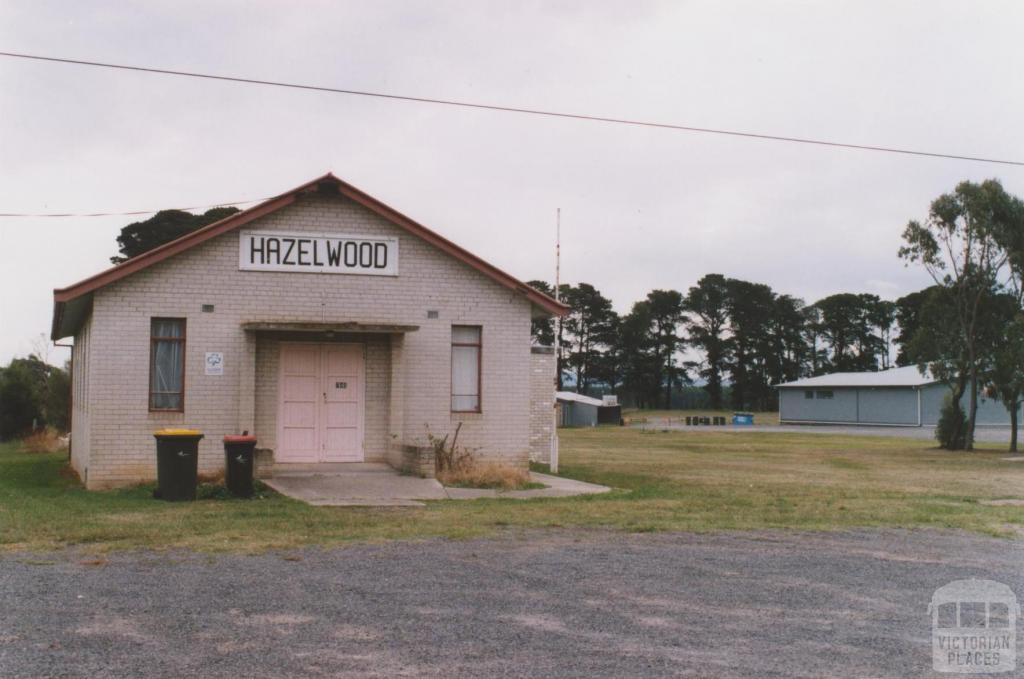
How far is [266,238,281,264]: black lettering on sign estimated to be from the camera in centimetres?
1855

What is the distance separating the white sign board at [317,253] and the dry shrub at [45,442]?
15359mm

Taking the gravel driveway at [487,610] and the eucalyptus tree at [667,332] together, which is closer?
the gravel driveway at [487,610]

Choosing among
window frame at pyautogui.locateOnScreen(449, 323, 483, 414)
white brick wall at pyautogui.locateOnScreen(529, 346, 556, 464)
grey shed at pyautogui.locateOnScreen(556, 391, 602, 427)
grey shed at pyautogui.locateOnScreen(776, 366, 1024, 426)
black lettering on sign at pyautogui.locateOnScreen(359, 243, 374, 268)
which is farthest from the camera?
grey shed at pyautogui.locateOnScreen(556, 391, 602, 427)

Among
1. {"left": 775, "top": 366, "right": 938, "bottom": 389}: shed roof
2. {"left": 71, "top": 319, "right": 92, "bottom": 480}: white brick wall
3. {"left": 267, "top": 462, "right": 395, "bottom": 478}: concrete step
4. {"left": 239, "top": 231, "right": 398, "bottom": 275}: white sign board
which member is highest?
{"left": 239, "top": 231, "right": 398, "bottom": 275}: white sign board

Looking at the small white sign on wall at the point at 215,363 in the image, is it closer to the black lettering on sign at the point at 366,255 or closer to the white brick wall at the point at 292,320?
the white brick wall at the point at 292,320

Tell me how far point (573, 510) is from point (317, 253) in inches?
294

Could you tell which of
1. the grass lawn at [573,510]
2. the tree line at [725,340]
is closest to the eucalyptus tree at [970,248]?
the grass lawn at [573,510]

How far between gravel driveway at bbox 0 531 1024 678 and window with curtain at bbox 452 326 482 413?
28.5 ft

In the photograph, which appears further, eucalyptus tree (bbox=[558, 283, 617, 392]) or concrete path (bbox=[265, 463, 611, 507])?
eucalyptus tree (bbox=[558, 283, 617, 392])

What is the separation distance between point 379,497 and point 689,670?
9.88 m

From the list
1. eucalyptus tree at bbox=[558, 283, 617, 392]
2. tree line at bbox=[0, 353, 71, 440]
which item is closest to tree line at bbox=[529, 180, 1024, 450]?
eucalyptus tree at bbox=[558, 283, 617, 392]

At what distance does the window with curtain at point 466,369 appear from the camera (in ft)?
64.7

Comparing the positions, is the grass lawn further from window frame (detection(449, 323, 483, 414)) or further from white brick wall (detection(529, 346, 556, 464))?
window frame (detection(449, 323, 483, 414))

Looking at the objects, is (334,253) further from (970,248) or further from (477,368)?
(970,248)
